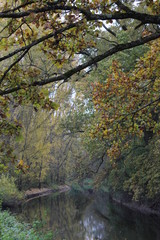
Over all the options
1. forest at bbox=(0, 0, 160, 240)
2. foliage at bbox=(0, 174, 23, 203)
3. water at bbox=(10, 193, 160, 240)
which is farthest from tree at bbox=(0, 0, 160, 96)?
foliage at bbox=(0, 174, 23, 203)

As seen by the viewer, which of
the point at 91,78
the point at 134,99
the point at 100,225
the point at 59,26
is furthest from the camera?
the point at 100,225

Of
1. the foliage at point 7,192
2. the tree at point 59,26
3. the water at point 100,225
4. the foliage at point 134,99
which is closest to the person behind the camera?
the tree at point 59,26

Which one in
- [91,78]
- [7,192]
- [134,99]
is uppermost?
[91,78]

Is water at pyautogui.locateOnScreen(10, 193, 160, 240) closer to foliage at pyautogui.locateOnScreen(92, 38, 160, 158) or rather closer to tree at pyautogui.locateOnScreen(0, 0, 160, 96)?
A: foliage at pyautogui.locateOnScreen(92, 38, 160, 158)

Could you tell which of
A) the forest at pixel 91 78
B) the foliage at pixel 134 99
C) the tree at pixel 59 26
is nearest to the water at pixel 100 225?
the forest at pixel 91 78

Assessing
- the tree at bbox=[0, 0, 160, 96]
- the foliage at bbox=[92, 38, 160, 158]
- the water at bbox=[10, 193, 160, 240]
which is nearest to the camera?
the tree at bbox=[0, 0, 160, 96]

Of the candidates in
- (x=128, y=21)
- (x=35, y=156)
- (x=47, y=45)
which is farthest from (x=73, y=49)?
(x=35, y=156)

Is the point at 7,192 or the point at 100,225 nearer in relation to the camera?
the point at 100,225

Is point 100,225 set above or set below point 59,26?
below

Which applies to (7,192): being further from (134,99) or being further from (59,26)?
(59,26)

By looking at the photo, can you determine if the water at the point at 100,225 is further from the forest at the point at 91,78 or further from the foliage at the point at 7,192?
the forest at the point at 91,78

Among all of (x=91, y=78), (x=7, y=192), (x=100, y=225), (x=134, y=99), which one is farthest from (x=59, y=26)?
(x=7, y=192)

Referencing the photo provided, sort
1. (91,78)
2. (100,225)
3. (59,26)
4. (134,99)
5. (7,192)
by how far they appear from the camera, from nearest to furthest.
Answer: (59,26), (134,99), (91,78), (100,225), (7,192)

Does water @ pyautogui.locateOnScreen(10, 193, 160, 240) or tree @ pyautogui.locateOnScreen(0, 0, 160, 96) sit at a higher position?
tree @ pyautogui.locateOnScreen(0, 0, 160, 96)
